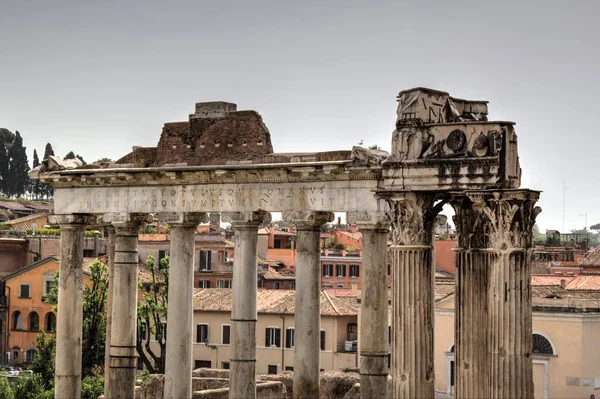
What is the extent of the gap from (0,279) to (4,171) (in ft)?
249

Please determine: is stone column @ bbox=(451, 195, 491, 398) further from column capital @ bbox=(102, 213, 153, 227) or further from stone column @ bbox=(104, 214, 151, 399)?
stone column @ bbox=(104, 214, 151, 399)

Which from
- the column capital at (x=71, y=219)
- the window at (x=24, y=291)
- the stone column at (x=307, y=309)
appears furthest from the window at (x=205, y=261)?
the stone column at (x=307, y=309)

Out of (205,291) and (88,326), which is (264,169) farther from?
(205,291)

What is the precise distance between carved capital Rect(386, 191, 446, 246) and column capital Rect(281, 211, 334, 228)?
8760 mm

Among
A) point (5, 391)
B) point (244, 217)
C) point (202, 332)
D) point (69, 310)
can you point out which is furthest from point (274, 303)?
point (244, 217)

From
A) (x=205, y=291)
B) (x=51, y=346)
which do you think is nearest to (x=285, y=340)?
(x=205, y=291)

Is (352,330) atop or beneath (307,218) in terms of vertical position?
beneath

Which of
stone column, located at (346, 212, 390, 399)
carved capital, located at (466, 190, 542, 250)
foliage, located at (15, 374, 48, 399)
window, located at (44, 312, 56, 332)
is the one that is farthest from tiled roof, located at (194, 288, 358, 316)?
carved capital, located at (466, 190, 542, 250)

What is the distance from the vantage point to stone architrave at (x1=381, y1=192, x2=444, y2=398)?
17766 mm

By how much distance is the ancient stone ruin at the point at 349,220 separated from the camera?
670 inches

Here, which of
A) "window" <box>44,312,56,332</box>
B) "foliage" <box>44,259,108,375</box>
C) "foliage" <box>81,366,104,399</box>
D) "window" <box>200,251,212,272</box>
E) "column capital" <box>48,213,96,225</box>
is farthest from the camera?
"window" <box>200,251,212,272</box>

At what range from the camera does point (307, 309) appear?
2698cm

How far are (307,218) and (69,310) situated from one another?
773 centimetres

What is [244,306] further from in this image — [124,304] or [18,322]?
[18,322]
